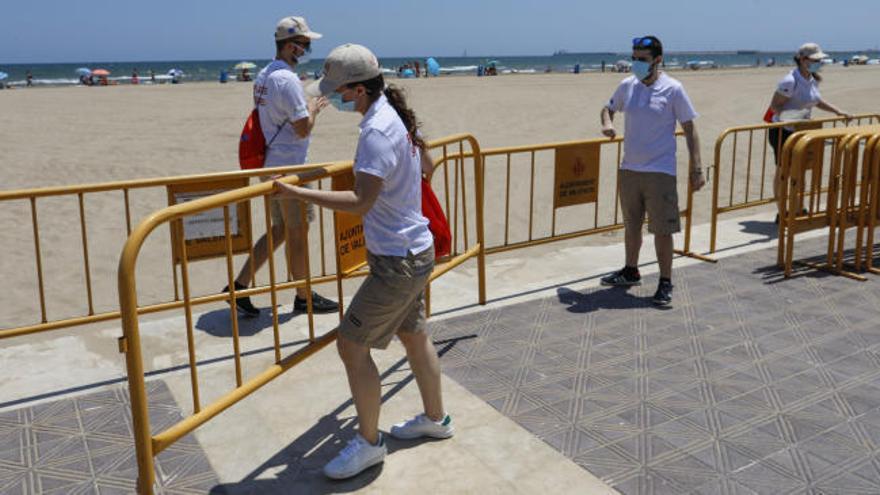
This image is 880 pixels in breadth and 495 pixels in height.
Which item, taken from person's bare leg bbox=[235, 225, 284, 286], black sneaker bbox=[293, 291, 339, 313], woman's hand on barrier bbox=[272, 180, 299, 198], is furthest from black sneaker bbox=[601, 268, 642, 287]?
woman's hand on barrier bbox=[272, 180, 299, 198]

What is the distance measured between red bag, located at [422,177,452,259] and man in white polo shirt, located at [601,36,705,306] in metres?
2.60

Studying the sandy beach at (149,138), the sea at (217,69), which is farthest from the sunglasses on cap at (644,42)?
the sea at (217,69)

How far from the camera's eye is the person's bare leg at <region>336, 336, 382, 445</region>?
133 inches

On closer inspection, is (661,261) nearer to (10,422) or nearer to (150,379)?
(150,379)

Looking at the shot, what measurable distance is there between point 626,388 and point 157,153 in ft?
42.9

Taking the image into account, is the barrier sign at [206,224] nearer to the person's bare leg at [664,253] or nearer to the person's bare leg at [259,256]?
the person's bare leg at [259,256]

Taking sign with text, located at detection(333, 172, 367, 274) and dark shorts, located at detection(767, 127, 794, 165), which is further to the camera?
dark shorts, located at detection(767, 127, 794, 165)

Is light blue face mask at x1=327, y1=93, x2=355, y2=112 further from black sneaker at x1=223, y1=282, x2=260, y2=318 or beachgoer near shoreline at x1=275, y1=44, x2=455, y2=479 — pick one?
black sneaker at x1=223, y1=282, x2=260, y2=318

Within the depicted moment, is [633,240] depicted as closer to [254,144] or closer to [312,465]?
[254,144]

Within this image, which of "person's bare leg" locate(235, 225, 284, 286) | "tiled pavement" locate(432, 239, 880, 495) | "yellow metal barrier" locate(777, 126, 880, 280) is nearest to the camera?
"tiled pavement" locate(432, 239, 880, 495)

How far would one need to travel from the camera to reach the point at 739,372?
465cm

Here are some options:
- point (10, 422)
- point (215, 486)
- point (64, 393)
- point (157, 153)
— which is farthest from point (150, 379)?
point (157, 153)

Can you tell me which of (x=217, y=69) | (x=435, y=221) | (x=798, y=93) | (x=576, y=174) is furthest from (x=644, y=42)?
(x=217, y=69)

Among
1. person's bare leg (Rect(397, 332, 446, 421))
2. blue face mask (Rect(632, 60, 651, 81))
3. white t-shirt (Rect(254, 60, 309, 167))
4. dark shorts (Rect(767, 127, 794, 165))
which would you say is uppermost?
blue face mask (Rect(632, 60, 651, 81))
